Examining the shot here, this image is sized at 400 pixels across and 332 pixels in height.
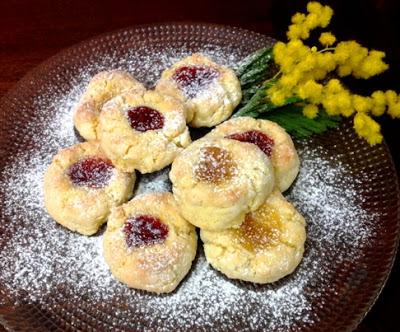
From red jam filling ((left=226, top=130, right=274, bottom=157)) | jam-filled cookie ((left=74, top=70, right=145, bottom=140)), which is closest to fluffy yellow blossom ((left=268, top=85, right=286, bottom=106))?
red jam filling ((left=226, top=130, right=274, bottom=157))

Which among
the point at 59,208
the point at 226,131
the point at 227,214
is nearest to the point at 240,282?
the point at 227,214

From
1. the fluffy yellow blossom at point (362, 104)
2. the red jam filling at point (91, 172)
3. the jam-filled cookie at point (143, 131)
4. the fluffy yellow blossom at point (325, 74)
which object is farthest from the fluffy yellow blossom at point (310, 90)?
the red jam filling at point (91, 172)

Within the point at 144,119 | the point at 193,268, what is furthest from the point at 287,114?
the point at 193,268

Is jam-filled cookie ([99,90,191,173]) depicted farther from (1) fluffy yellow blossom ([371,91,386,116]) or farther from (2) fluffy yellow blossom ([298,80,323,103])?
(1) fluffy yellow blossom ([371,91,386,116])

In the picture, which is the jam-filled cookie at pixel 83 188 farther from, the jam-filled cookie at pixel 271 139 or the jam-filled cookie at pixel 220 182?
the jam-filled cookie at pixel 271 139

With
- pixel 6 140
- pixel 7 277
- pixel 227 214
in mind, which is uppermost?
pixel 227 214

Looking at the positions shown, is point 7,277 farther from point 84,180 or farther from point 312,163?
point 312,163

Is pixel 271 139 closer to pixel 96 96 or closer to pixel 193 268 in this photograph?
pixel 193 268
